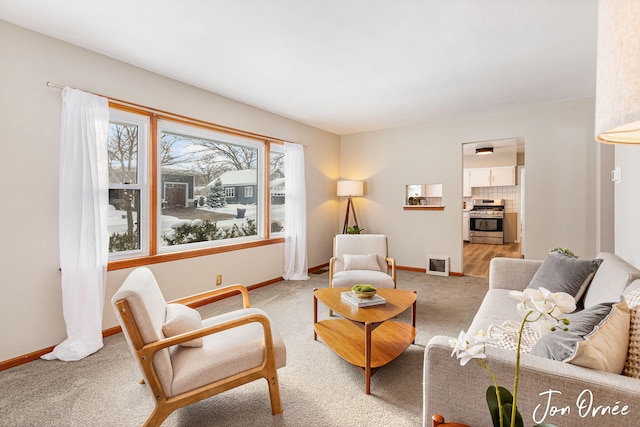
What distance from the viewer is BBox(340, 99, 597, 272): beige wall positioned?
4.02 metres

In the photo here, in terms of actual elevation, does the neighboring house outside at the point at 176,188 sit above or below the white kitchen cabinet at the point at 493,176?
below

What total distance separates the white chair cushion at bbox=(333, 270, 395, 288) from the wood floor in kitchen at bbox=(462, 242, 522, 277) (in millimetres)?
2482

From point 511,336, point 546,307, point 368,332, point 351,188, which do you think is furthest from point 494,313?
point 351,188

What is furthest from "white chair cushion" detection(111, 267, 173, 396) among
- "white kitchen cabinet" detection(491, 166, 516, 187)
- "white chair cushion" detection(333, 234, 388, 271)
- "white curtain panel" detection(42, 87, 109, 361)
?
"white kitchen cabinet" detection(491, 166, 516, 187)

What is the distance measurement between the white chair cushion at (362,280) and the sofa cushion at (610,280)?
1.58 metres

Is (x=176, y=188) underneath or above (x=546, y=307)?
above

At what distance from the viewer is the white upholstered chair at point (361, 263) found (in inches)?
126

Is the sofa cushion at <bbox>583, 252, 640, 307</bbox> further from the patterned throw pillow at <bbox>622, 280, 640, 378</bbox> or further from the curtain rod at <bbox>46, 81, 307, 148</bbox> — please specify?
the curtain rod at <bbox>46, 81, 307, 148</bbox>

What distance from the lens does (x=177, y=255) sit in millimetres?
3363

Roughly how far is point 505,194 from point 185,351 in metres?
9.04

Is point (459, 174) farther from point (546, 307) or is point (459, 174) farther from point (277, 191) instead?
point (546, 307)

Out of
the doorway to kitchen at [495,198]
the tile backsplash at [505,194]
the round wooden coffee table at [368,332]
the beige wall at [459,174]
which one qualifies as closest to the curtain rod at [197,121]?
the beige wall at [459,174]

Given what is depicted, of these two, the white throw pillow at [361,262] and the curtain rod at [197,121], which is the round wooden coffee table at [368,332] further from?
the curtain rod at [197,121]

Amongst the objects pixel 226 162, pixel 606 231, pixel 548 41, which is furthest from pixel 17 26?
pixel 606 231
